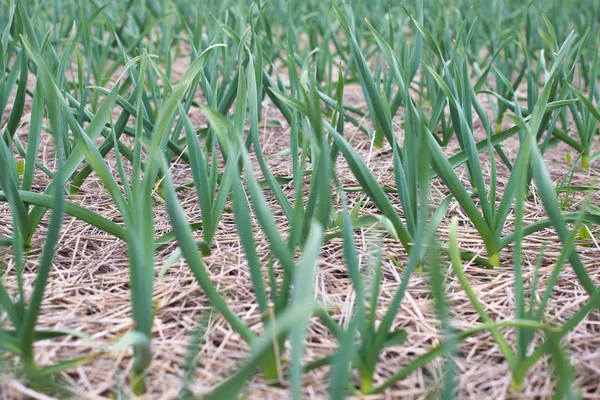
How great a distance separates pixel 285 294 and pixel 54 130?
0.38 metres

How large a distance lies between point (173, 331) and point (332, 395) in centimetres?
36

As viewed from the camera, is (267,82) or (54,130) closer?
(54,130)

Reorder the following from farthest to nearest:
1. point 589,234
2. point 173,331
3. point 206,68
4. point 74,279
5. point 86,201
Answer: point 206,68 < point 86,201 < point 589,234 < point 74,279 < point 173,331

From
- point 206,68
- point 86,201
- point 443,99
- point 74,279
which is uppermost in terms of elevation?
point 206,68

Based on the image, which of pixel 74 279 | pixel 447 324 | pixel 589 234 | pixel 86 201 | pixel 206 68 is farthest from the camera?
pixel 206 68

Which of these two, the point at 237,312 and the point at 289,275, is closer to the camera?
the point at 289,275

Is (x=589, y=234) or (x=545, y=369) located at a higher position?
(x=589, y=234)

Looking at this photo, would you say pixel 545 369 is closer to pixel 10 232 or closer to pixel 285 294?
pixel 285 294

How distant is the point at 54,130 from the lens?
2.90ft

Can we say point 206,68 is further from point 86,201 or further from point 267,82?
point 86,201

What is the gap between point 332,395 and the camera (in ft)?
2.38

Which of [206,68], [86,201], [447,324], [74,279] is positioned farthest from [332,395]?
[206,68]

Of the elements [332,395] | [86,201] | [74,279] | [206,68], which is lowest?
[332,395]

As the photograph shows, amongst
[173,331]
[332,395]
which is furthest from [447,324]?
[173,331]
